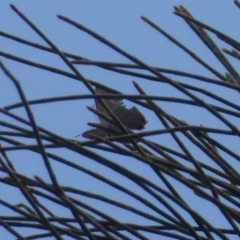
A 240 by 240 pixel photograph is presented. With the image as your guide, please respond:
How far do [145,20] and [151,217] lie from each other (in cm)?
30

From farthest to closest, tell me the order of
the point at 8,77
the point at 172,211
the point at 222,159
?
the point at 222,159 → the point at 172,211 → the point at 8,77

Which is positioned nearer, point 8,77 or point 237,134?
point 8,77

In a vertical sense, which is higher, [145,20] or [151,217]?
[145,20]

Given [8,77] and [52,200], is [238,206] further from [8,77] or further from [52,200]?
[8,77]

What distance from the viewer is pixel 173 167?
110cm

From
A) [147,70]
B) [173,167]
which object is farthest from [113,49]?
[173,167]

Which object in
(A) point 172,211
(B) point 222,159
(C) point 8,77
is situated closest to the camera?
(C) point 8,77

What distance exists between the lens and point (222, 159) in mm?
1153

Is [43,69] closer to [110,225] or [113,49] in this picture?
[113,49]

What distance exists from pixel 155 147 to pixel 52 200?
181 millimetres

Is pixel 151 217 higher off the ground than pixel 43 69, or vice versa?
pixel 43 69

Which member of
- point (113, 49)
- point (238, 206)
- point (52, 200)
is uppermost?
point (113, 49)

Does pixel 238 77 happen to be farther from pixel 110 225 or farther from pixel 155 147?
pixel 110 225

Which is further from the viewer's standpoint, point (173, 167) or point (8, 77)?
point (173, 167)
